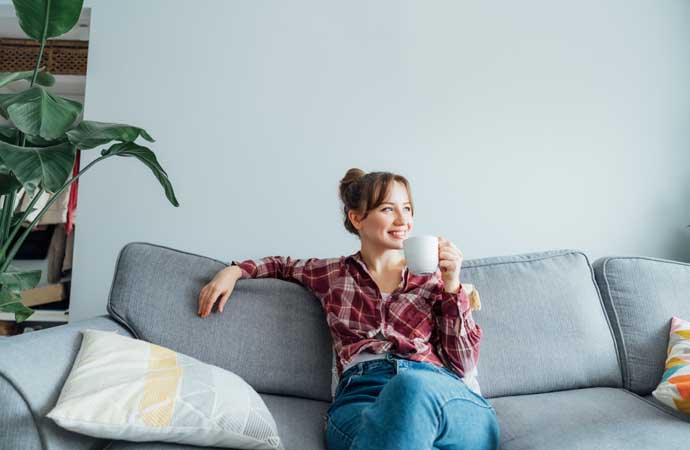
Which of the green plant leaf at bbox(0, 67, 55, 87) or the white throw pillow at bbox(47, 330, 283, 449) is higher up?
the green plant leaf at bbox(0, 67, 55, 87)

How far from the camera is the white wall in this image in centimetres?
209

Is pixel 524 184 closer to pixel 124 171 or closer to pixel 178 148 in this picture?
pixel 178 148

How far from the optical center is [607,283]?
1.73 metres

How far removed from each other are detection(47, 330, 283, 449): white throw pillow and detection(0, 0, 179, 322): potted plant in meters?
0.40

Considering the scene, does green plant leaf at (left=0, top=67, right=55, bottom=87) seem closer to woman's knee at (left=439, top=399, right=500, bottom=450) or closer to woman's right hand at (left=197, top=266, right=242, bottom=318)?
woman's right hand at (left=197, top=266, right=242, bottom=318)

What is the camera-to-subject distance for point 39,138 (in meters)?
1.41

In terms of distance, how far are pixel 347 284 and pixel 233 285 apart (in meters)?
0.34

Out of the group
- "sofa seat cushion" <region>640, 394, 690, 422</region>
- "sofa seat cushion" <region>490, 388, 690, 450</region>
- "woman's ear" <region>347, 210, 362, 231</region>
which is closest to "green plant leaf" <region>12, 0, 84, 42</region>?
"woman's ear" <region>347, 210, 362, 231</region>

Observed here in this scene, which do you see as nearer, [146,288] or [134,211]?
[146,288]

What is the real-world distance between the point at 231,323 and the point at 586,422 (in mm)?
999

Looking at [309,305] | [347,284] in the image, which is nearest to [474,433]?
[347,284]

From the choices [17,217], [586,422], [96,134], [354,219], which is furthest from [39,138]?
[586,422]

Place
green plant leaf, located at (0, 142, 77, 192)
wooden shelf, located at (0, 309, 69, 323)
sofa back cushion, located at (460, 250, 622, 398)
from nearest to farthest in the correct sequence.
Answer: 1. green plant leaf, located at (0, 142, 77, 192)
2. sofa back cushion, located at (460, 250, 622, 398)
3. wooden shelf, located at (0, 309, 69, 323)

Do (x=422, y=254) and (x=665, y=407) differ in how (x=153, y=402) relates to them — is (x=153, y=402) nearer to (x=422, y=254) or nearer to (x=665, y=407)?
(x=422, y=254)
